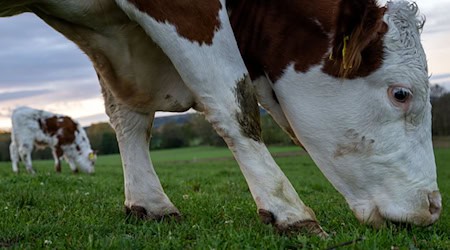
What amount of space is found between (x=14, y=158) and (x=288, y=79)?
20.1m

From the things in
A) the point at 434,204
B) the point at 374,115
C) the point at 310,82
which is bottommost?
the point at 434,204

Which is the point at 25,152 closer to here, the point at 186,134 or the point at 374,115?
the point at 374,115

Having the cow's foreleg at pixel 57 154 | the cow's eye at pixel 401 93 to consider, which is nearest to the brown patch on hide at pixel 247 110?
the cow's eye at pixel 401 93

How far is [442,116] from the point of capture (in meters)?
57.5

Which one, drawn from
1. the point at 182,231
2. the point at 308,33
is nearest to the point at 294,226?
the point at 182,231

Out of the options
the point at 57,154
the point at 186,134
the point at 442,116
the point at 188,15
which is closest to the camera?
the point at 188,15

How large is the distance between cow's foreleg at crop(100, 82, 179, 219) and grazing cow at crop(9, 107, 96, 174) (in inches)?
661

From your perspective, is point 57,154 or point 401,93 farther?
point 57,154

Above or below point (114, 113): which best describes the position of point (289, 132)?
below

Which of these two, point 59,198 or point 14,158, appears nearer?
point 59,198

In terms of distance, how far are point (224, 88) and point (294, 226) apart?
94 centimetres

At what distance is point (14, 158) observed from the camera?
21.8m

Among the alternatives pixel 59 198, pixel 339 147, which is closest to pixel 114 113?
pixel 59 198

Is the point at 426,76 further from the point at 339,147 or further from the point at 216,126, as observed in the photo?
the point at 216,126
